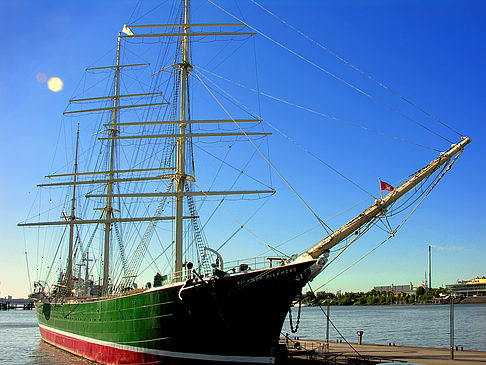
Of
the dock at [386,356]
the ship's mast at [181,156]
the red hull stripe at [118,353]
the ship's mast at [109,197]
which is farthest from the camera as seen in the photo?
the ship's mast at [109,197]

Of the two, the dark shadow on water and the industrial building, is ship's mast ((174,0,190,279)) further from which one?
the industrial building

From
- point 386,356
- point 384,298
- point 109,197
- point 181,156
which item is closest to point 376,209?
point 386,356

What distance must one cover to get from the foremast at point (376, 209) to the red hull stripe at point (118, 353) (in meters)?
4.81

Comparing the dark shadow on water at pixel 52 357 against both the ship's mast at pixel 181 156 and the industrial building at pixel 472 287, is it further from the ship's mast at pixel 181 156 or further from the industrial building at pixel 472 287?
the industrial building at pixel 472 287

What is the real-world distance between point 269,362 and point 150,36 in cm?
2050

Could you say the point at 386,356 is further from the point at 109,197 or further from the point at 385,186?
the point at 109,197

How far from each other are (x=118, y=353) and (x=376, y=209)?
52.9 ft

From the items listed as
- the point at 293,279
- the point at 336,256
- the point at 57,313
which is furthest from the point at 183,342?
the point at 57,313

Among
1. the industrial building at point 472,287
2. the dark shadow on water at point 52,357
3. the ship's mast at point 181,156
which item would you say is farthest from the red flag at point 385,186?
the industrial building at point 472,287

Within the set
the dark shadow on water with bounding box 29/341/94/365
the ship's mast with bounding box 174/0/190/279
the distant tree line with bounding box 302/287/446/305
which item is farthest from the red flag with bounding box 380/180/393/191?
the distant tree line with bounding box 302/287/446/305

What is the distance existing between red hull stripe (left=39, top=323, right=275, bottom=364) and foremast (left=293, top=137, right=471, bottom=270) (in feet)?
15.8

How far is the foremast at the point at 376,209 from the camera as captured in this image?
1877 cm

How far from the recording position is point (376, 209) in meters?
18.8

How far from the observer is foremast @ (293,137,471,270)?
739 inches
